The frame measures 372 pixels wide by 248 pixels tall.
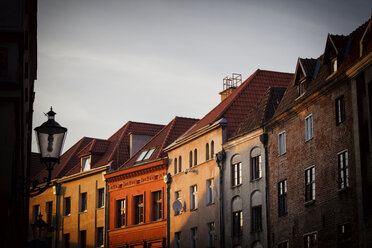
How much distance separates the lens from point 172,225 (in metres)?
51.3

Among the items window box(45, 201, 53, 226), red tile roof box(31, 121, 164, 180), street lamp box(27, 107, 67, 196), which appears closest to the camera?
street lamp box(27, 107, 67, 196)

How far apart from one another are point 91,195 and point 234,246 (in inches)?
807

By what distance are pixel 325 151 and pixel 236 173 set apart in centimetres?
1236

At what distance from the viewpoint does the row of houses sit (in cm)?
3023

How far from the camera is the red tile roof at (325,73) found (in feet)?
103

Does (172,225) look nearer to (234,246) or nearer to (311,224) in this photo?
(234,246)

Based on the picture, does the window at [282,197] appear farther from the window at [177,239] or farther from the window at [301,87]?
the window at [177,239]

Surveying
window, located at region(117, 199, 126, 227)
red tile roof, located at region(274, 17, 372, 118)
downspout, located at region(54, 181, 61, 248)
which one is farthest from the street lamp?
downspout, located at region(54, 181, 61, 248)

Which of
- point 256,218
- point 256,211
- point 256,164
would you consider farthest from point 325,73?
point 256,218

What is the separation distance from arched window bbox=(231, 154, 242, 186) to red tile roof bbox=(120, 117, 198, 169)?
11454 mm

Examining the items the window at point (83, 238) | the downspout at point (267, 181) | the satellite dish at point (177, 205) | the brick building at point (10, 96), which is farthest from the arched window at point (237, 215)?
the brick building at point (10, 96)

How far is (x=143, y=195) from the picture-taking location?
5494cm

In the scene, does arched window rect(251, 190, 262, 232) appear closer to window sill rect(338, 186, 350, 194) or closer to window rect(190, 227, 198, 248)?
window rect(190, 227, 198, 248)

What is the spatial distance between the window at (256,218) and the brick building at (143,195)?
12.2 metres
